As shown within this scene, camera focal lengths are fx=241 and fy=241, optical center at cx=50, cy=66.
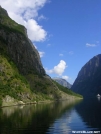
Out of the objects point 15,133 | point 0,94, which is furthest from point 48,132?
point 0,94

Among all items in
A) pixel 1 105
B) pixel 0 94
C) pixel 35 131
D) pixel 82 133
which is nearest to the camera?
pixel 82 133

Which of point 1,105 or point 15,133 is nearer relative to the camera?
point 15,133

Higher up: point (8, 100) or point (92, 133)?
point (8, 100)

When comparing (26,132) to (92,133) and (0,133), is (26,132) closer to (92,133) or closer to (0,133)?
(0,133)

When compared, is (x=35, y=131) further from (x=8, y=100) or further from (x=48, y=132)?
(x=8, y=100)

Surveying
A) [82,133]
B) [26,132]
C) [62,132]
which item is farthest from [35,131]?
[82,133]

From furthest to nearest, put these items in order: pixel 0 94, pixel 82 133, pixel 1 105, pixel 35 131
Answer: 1. pixel 0 94
2. pixel 1 105
3. pixel 35 131
4. pixel 82 133

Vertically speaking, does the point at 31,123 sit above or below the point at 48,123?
above

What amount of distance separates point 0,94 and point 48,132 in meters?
139

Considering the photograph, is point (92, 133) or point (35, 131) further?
point (35, 131)

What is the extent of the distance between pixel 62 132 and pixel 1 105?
124 metres

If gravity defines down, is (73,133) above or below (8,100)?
below

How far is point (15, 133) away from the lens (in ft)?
194

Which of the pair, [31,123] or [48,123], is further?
[48,123]
